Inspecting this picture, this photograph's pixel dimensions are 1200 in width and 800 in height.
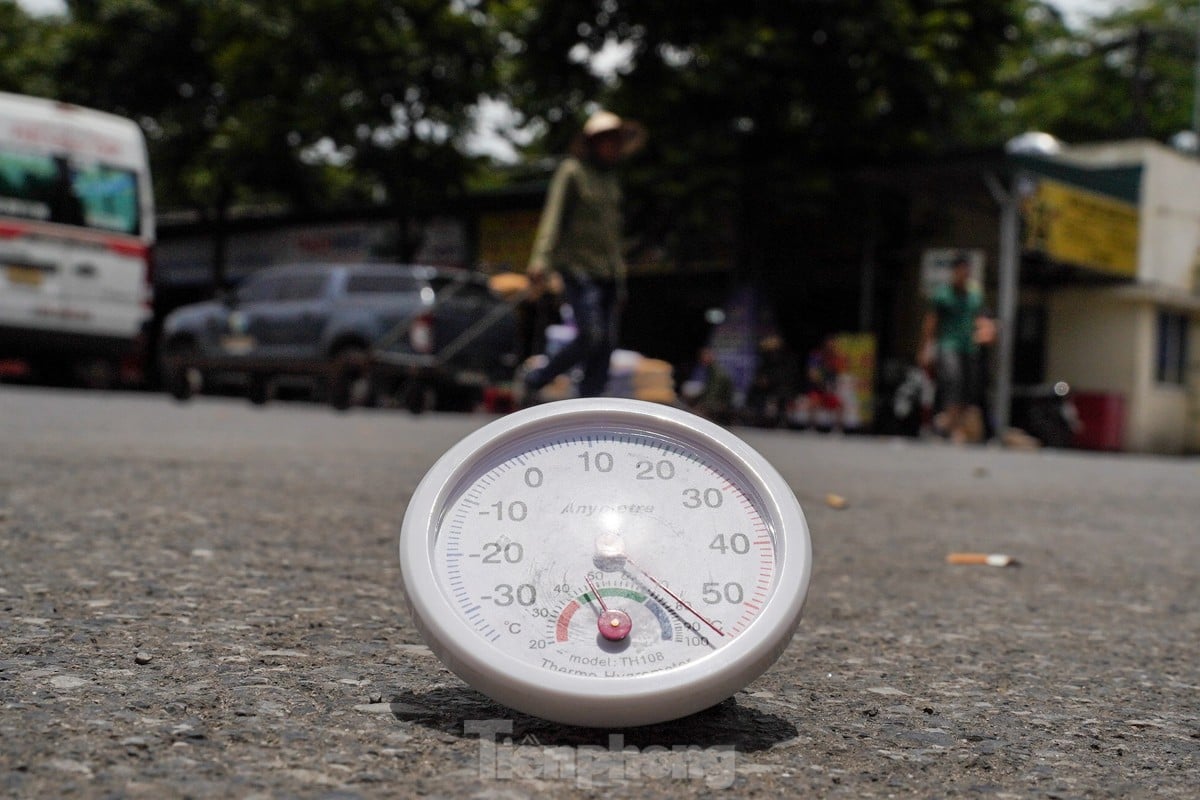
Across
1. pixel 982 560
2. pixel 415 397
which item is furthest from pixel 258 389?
pixel 982 560

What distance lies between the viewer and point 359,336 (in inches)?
647

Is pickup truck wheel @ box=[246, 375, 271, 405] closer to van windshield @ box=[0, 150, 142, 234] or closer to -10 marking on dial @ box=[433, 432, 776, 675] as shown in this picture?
van windshield @ box=[0, 150, 142, 234]

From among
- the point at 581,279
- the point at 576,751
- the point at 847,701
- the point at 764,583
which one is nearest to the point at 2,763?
the point at 576,751

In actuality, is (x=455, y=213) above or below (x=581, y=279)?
above

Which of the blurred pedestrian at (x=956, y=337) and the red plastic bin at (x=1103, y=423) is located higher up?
the blurred pedestrian at (x=956, y=337)

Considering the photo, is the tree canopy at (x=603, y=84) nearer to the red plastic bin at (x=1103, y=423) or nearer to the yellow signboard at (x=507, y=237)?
the yellow signboard at (x=507, y=237)

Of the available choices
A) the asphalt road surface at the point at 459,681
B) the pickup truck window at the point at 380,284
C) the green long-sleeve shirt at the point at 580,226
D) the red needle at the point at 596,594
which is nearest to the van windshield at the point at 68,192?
the pickup truck window at the point at 380,284

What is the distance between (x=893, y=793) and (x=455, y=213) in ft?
83.3

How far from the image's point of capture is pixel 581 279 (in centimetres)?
823

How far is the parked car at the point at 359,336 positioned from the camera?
15.8m

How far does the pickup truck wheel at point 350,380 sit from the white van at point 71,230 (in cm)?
314

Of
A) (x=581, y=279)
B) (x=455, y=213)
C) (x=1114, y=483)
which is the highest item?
(x=455, y=213)

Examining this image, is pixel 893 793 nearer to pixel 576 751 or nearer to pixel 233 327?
pixel 576 751

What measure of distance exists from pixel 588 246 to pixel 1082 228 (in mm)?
13229
